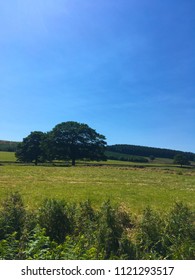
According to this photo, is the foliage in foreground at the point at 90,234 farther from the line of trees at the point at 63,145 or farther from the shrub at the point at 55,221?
the line of trees at the point at 63,145

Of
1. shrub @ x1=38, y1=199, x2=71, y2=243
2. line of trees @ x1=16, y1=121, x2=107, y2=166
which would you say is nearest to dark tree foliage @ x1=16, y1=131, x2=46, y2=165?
line of trees @ x1=16, y1=121, x2=107, y2=166

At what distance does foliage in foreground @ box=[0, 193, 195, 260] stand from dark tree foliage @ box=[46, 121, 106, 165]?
74.7 m

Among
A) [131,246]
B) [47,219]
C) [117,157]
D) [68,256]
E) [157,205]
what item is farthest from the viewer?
[117,157]

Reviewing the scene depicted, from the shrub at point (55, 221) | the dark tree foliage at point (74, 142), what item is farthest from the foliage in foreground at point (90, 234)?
the dark tree foliage at point (74, 142)

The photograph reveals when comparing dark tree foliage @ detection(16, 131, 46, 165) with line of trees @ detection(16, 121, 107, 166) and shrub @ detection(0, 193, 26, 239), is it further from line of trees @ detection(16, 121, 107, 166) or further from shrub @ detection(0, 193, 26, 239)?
shrub @ detection(0, 193, 26, 239)

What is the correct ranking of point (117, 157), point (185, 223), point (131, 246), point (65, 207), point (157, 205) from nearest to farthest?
point (131, 246)
point (185, 223)
point (65, 207)
point (157, 205)
point (117, 157)

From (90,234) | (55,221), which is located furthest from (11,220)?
(90,234)

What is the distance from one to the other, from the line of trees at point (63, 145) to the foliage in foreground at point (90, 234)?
74.8m

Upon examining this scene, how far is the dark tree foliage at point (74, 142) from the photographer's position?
88.5 meters

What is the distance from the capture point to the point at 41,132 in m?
96.9

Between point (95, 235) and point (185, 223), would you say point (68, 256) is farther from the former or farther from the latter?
point (185, 223)

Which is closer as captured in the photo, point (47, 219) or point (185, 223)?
point (185, 223)
